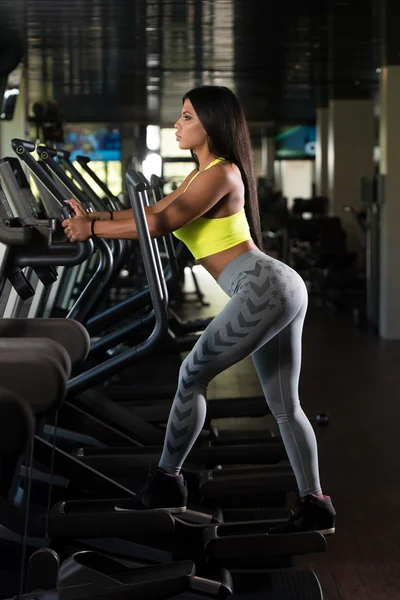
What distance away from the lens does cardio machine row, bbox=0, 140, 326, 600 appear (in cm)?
263

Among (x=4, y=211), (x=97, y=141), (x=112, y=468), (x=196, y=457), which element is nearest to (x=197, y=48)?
(x=196, y=457)

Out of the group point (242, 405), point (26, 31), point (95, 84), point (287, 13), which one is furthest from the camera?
point (95, 84)

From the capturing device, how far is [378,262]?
29.9 ft

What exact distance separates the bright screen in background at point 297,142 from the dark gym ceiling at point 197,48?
5372mm

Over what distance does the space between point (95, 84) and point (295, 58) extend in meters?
3.66

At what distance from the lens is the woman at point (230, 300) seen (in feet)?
9.17

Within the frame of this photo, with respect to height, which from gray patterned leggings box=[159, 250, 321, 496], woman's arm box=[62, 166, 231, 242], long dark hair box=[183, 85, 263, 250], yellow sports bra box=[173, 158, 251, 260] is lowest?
gray patterned leggings box=[159, 250, 321, 496]

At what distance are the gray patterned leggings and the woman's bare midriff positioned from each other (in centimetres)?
2

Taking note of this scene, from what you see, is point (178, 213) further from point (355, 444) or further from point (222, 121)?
point (355, 444)

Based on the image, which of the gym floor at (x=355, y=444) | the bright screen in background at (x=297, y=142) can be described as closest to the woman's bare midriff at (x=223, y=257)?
the gym floor at (x=355, y=444)

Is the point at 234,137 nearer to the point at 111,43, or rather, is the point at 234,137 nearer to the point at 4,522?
the point at 4,522

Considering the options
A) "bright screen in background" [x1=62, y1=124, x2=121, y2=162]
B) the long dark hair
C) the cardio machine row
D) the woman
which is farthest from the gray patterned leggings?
"bright screen in background" [x1=62, y1=124, x2=121, y2=162]

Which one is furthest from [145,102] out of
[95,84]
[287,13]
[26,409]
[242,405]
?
[26,409]

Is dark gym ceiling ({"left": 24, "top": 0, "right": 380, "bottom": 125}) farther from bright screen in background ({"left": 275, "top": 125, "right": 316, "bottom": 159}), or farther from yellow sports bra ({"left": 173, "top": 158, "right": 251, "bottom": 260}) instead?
bright screen in background ({"left": 275, "top": 125, "right": 316, "bottom": 159})
